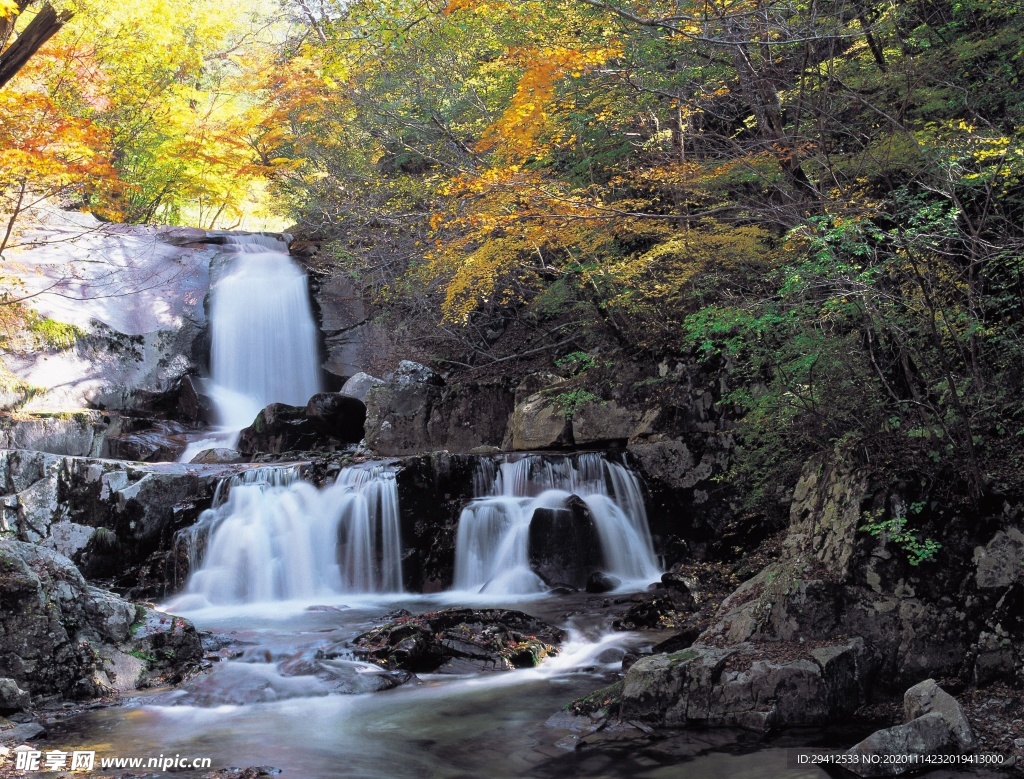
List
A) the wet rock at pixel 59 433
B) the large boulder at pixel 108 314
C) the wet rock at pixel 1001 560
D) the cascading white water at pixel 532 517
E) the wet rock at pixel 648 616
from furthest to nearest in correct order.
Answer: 1. the large boulder at pixel 108 314
2. the wet rock at pixel 59 433
3. the cascading white water at pixel 532 517
4. the wet rock at pixel 648 616
5. the wet rock at pixel 1001 560

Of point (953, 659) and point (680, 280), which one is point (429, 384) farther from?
point (953, 659)

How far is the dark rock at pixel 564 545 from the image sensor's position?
32.9 feet

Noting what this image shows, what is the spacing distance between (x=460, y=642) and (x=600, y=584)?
290cm

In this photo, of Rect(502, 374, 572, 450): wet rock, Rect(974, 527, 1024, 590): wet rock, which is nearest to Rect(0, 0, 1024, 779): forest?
Rect(974, 527, 1024, 590): wet rock

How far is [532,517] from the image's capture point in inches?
404

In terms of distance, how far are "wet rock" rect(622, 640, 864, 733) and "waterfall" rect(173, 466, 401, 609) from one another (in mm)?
5577

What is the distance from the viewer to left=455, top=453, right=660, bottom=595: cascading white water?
1022cm

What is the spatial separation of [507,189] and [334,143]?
8703 millimetres

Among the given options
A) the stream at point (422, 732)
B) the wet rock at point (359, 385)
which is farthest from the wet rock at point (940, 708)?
the wet rock at point (359, 385)

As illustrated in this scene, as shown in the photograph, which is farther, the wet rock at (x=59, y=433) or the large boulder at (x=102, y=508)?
the wet rock at (x=59, y=433)

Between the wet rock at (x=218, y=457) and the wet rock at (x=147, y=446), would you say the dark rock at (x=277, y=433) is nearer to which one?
the wet rock at (x=218, y=457)

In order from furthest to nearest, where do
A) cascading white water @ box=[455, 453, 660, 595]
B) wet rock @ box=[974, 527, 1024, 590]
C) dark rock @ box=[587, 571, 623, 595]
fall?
cascading white water @ box=[455, 453, 660, 595] → dark rock @ box=[587, 571, 623, 595] → wet rock @ box=[974, 527, 1024, 590]

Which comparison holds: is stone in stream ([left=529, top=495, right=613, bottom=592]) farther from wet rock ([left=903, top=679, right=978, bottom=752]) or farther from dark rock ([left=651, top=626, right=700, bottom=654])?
wet rock ([left=903, top=679, right=978, bottom=752])

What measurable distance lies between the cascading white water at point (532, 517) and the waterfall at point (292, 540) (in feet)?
3.49
